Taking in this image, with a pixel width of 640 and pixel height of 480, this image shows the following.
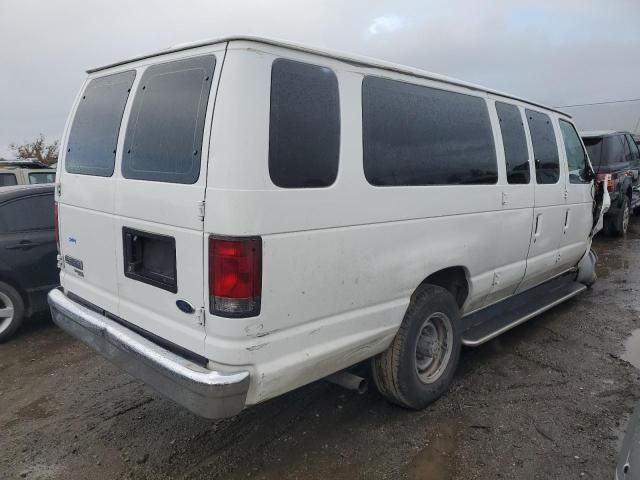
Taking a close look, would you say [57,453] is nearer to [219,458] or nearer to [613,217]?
[219,458]

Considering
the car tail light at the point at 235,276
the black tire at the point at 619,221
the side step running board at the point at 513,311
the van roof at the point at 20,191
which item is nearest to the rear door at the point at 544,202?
the side step running board at the point at 513,311

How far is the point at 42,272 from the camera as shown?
5094 millimetres

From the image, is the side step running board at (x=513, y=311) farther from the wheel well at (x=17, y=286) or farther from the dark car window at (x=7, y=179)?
the dark car window at (x=7, y=179)

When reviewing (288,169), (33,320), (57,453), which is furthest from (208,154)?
(33,320)

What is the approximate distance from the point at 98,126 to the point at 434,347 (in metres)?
2.70

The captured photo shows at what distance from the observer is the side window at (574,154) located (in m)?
5.16

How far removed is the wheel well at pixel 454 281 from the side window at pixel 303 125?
1.38 metres

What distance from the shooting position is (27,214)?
203 inches

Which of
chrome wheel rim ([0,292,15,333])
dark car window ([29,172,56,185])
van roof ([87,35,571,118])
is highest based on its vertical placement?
van roof ([87,35,571,118])

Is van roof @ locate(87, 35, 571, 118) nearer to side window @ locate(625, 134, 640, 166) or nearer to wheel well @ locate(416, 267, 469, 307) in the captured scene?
wheel well @ locate(416, 267, 469, 307)

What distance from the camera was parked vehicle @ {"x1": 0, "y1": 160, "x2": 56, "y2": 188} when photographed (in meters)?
8.88

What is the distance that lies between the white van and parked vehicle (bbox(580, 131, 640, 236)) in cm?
645

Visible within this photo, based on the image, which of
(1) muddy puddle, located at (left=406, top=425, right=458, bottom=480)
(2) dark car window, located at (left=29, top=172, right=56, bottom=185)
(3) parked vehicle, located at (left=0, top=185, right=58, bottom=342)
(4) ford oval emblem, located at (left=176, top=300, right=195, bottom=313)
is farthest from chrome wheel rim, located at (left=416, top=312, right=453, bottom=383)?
(2) dark car window, located at (left=29, top=172, right=56, bottom=185)

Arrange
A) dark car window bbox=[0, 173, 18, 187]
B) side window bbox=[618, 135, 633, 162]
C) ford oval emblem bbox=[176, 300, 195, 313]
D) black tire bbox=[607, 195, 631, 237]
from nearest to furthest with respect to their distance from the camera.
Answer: ford oval emblem bbox=[176, 300, 195, 313] < dark car window bbox=[0, 173, 18, 187] < black tire bbox=[607, 195, 631, 237] < side window bbox=[618, 135, 633, 162]
